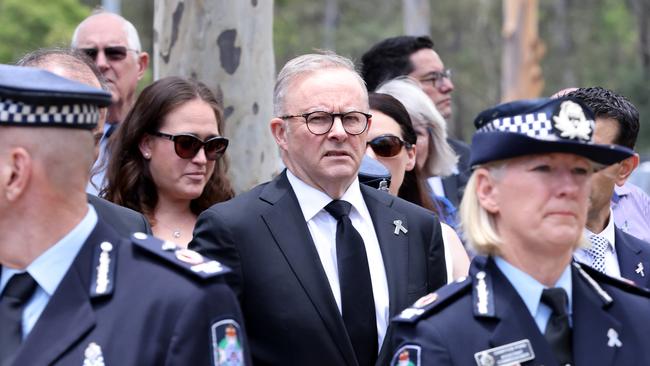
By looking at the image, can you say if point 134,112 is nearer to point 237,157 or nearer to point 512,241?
point 237,157

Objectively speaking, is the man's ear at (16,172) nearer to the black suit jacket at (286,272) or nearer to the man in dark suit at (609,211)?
the black suit jacket at (286,272)

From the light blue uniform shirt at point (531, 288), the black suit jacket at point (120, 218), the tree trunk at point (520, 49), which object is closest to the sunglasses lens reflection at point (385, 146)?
the black suit jacket at point (120, 218)

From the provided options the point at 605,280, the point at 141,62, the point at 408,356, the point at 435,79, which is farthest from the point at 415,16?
the point at 408,356

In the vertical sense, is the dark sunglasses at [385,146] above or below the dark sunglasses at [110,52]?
below

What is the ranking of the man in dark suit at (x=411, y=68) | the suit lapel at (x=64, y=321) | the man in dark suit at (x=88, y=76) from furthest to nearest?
the man in dark suit at (x=411, y=68) < the man in dark suit at (x=88, y=76) < the suit lapel at (x=64, y=321)

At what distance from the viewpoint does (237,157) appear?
293 inches

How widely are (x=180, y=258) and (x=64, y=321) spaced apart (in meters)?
0.37

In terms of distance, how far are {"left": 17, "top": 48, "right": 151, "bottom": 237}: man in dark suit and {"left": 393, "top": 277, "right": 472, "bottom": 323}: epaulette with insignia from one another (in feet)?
4.47

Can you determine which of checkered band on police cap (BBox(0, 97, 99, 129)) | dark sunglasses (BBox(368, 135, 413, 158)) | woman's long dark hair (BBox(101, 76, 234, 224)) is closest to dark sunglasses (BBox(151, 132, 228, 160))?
woman's long dark hair (BBox(101, 76, 234, 224))

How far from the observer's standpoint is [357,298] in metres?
4.72

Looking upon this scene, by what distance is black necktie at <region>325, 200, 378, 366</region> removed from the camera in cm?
471

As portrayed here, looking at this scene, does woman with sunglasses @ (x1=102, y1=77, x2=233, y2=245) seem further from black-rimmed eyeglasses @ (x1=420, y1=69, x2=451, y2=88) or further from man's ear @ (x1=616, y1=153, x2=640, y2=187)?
black-rimmed eyeglasses @ (x1=420, y1=69, x2=451, y2=88)

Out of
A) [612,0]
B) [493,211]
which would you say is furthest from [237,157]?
[612,0]

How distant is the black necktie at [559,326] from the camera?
3.78 metres
